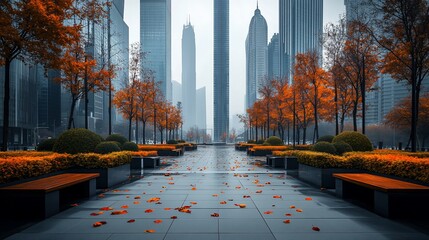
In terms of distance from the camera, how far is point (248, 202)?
354 inches

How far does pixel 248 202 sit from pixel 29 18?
1070cm

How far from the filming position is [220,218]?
7.21m

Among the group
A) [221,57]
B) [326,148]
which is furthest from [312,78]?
[221,57]

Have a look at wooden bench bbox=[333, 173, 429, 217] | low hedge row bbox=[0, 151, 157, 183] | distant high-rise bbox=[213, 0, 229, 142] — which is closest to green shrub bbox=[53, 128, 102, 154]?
low hedge row bbox=[0, 151, 157, 183]

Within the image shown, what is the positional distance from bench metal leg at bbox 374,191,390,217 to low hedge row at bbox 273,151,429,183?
3.89ft

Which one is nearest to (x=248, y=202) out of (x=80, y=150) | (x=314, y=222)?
(x=314, y=222)

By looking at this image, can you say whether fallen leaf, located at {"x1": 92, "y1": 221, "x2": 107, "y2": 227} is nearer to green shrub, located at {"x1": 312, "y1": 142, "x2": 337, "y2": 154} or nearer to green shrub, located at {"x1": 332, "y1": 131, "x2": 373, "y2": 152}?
green shrub, located at {"x1": 312, "y1": 142, "x2": 337, "y2": 154}

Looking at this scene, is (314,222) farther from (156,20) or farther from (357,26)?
(156,20)

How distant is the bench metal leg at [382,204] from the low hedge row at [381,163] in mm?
1186

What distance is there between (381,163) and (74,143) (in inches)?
425

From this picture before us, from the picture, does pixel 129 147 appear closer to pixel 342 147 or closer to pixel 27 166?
pixel 27 166

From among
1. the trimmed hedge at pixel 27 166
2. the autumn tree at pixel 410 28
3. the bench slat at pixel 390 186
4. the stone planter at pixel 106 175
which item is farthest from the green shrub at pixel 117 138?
the autumn tree at pixel 410 28

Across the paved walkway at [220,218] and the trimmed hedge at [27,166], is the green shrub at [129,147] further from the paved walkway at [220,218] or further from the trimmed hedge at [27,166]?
the paved walkway at [220,218]

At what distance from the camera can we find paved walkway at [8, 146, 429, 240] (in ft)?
19.9
